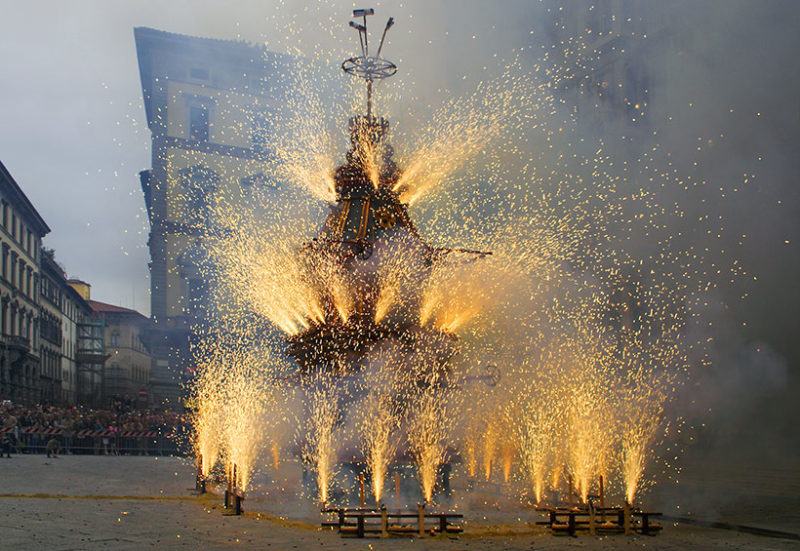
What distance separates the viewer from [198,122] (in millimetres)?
40531

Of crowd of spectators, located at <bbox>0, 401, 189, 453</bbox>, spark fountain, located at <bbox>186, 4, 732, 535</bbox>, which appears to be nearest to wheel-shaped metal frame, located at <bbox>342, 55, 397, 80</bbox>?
spark fountain, located at <bbox>186, 4, 732, 535</bbox>

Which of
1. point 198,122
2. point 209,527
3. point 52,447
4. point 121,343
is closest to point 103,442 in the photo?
point 52,447

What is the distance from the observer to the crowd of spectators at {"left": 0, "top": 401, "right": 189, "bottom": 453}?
24209mm

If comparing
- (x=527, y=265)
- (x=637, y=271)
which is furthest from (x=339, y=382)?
(x=637, y=271)

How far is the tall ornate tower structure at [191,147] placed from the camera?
37.9 meters

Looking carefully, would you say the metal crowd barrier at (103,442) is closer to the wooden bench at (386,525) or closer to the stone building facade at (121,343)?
the wooden bench at (386,525)

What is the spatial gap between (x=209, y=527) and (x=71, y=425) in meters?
17.5

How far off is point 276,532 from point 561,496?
6.90m

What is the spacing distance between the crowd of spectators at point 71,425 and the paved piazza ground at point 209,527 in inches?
334

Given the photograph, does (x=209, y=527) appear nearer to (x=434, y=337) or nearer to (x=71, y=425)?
(x=434, y=337)

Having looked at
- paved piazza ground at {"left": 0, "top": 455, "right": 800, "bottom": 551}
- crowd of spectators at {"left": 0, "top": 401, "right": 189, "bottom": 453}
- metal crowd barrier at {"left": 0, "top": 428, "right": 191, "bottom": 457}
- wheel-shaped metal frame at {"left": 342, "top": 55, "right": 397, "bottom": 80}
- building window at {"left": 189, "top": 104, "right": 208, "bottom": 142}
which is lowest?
paved piazza ground at {"left": 0, "top": 455, "right": 800, "bottom": 551}

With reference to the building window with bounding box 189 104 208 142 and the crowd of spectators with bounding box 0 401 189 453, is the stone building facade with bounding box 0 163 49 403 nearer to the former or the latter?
the building window with bounding box 189 104 208 142

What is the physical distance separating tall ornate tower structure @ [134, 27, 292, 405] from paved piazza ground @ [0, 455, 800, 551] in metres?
21.9

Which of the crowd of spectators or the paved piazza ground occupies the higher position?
the crowd of spectators
